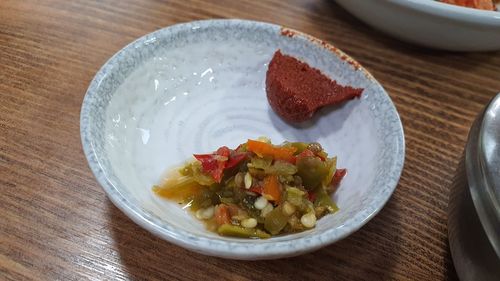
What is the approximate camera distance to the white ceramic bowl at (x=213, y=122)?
0.97 meters

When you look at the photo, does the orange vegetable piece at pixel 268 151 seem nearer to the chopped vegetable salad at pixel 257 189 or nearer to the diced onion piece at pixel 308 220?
the chopped vegetable salad at pixel 257 189

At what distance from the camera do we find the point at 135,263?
1.04m

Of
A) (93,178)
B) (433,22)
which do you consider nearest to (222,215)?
(93,178)

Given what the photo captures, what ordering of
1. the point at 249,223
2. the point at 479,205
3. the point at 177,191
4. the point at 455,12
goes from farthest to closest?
the point at 455,12 < the point at 177,191 < the point at 249,223 < the point at 479,205

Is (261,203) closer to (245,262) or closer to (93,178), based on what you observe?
(245,262)

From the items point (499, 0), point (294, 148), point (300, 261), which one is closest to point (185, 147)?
point (294, 148)

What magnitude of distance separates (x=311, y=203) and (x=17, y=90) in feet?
2.93

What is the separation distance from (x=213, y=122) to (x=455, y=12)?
0.82 meters

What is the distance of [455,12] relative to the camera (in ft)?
4.95

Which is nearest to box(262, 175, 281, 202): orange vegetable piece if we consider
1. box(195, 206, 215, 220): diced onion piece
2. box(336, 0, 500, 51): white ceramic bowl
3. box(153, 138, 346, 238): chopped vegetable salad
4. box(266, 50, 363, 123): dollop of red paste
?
box(153, 138, 346, 238): chopped vegetable salad

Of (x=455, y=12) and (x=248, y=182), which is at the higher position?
(x=455, y=12)

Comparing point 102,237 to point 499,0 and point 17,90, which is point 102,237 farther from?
point 499,0

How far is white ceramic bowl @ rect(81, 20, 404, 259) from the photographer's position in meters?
0.97

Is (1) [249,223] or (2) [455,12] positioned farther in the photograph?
(2) [455,12]
